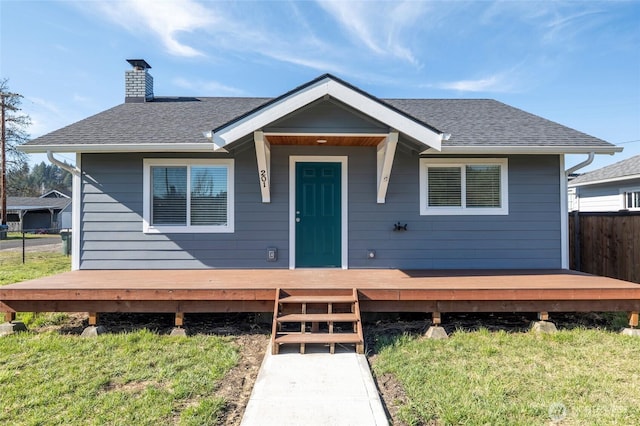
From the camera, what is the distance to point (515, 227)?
5.79 metres

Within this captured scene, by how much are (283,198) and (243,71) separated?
23.0ft

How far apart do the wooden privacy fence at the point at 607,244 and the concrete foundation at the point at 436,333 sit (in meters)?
4.10

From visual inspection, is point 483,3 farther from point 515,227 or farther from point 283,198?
point 283,198

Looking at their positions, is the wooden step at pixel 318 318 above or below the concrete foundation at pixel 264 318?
above

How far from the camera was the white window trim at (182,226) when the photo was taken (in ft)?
18.4

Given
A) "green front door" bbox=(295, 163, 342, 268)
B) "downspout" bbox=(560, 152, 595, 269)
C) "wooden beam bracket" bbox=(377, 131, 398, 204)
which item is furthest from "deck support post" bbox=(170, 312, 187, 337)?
"downspout" bbox=(560, 152, 595, 269)

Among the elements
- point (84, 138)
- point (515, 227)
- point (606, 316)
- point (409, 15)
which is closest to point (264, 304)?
point (84, 138)

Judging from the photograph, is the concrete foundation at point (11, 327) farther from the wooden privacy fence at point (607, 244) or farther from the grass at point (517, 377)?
the wooden privacy fence at point (607, 244)

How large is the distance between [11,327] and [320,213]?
429cm

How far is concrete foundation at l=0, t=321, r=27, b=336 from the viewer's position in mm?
4127

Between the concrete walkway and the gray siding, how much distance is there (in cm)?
249

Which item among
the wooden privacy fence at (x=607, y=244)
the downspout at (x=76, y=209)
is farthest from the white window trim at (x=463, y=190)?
the downspout at (x=76, y=209)

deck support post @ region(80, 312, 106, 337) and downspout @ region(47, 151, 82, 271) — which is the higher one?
downspout @ region(47, 151, 82, 271)

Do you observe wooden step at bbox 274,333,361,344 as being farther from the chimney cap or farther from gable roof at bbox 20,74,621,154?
the chimney cap
